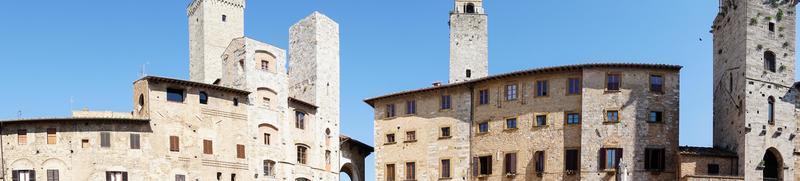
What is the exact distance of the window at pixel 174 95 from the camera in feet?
166

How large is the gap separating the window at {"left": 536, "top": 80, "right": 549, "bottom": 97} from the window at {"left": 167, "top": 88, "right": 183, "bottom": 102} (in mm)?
24170

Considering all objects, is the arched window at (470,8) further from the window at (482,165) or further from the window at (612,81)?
the window at (612,81)

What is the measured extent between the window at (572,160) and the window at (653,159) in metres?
4.17

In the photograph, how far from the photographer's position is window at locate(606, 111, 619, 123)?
48562 mm

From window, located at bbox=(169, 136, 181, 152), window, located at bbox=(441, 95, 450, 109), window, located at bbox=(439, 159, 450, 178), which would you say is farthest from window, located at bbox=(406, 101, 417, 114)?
window, located at bbox=(169, 136, 181, 152)

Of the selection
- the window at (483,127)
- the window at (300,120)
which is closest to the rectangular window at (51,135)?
the window at (300,120)

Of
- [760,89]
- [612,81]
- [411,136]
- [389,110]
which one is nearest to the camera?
[760,89]

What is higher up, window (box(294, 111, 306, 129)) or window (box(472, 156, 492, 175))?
window (box(294, 111, 306, 129))

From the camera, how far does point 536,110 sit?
51.1 m

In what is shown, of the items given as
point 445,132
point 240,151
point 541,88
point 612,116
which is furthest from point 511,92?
point 240,151

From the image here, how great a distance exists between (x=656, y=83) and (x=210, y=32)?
42014 mm

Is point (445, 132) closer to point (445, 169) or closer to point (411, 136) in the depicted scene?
point (445, 169)

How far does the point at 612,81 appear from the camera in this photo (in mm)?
49031

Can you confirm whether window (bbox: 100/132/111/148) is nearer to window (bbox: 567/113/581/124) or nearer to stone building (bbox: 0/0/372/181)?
stone building (bbox: 0/0/372/181)
